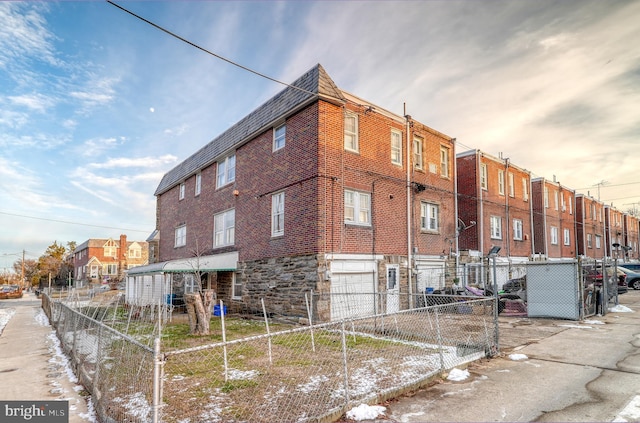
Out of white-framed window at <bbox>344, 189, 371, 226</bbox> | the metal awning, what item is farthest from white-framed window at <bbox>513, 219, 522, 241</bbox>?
the metal awning

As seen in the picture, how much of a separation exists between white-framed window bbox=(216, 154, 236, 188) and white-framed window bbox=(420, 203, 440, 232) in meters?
9.56

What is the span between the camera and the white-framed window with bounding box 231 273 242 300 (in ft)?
61.4

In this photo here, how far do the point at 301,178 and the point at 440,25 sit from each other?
7.08 meters

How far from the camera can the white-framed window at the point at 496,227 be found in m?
24.4

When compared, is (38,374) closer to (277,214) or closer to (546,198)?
(277,214)

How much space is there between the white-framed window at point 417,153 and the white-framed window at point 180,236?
15.5m

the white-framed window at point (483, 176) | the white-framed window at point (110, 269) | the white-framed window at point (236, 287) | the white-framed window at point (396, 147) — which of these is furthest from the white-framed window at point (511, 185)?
the white-framed window at point (110, 269)

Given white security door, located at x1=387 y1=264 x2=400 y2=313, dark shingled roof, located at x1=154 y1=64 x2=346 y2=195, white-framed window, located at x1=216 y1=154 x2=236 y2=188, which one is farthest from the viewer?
white-framed window, located at x1=216 y1=154 x2=236 y2=188

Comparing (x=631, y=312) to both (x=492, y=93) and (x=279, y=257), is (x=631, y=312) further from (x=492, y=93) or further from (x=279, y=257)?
(x=279, y=257)

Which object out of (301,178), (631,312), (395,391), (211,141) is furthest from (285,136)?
(631,312)

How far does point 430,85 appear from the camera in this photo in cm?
1393

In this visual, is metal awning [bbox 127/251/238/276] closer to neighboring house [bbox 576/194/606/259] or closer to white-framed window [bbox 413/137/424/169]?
white-framed window [bbox 413/137/424/169]

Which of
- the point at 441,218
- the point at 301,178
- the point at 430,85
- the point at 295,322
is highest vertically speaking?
the point at 430,85

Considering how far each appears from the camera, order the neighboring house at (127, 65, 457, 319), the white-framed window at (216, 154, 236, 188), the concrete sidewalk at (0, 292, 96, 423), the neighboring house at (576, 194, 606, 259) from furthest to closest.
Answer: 1. the neighboring house at (576, 194, 606, 259)
2. the white-framed window at (216, 154, 236, 188)
3. the neighboring house at (127, 65, 457, 319)
4. the concrete sidewalk at (0, 292, 96, 423)
